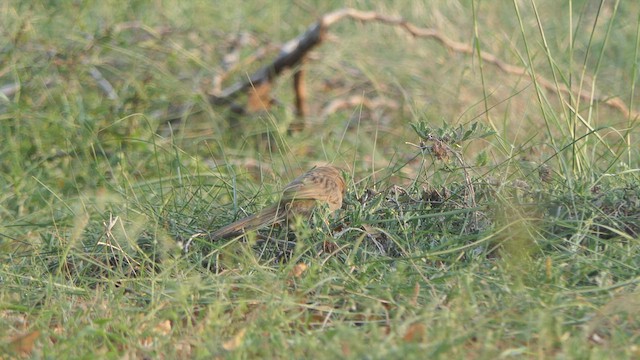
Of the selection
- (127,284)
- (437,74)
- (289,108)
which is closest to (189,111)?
(289,108)

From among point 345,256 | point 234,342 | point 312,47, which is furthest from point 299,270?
point 312,47

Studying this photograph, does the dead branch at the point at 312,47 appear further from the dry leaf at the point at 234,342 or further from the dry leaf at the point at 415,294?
the dry leaf at the point at 234,342

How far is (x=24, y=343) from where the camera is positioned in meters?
2.92

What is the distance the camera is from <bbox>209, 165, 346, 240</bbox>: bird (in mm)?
3686

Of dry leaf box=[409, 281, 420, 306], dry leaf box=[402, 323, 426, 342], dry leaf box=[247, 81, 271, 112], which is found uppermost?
dry leaf box=[402, 323, 426, 342]

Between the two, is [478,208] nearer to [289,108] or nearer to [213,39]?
[289,108]

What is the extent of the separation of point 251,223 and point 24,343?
104 centimetres

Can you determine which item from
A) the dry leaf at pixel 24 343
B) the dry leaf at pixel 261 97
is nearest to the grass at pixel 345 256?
the dry leaf at pixel 24 343

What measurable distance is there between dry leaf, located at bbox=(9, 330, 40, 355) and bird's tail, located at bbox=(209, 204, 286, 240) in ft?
3.07

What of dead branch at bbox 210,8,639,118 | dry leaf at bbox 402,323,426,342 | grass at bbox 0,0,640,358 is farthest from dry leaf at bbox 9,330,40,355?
dead branch at bbox 210,8,639,118

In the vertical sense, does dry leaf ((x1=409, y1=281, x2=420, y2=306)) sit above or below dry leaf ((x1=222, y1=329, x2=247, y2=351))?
above

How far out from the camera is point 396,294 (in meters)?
3.15

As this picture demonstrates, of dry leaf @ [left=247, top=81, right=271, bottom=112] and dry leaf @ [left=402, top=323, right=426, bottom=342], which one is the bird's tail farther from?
dry leaf @ [left=247, top=81, right=271, bottom=112]

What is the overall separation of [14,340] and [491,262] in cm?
157
